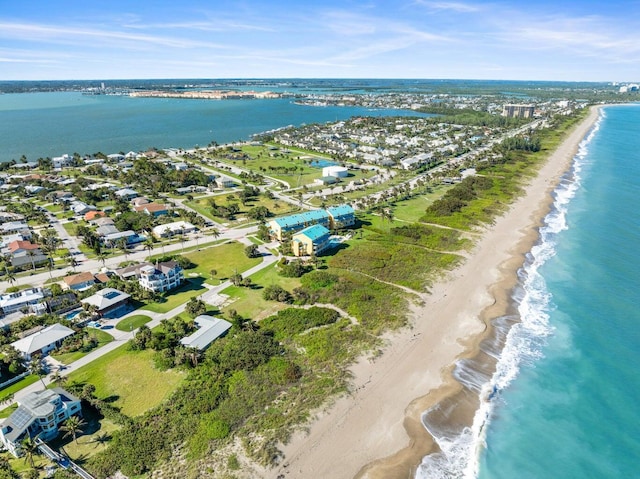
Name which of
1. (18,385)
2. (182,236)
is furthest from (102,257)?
(18,385)

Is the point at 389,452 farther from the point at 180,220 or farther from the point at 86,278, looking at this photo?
the point at 180,220

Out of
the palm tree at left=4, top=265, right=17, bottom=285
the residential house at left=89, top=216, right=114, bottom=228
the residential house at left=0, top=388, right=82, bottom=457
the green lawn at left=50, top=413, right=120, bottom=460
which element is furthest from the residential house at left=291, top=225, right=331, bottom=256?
the palm tree at left=4, top=265, right=17, bottom=285

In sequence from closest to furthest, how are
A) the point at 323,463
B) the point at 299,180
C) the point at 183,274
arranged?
the point at 323,463 < the point at 183,274 < the point at 299,180

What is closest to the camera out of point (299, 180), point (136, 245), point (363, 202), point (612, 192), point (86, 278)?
point (86, 278)

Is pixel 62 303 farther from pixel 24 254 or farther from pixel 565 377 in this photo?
pixel 565 377

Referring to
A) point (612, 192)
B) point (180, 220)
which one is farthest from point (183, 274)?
point (612, 192)

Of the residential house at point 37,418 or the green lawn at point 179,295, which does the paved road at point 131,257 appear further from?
the residential house at point 37,418

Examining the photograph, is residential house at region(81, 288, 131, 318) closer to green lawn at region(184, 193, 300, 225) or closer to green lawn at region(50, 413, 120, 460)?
green lawn at region(50, 413, 120, 460)
